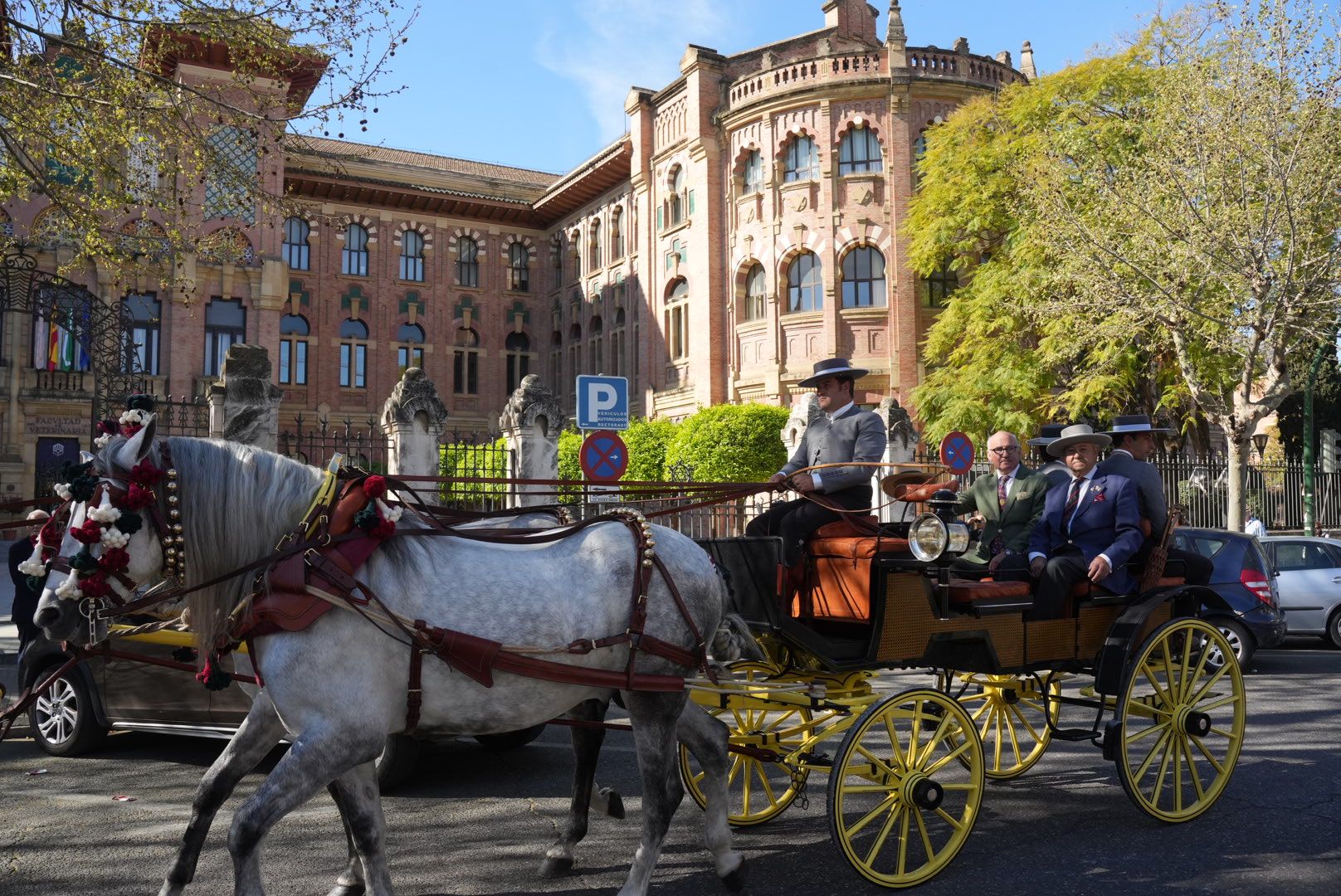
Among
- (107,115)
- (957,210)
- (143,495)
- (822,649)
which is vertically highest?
(957,210)

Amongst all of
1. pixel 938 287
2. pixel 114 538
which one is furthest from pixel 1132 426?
pixel 938 287

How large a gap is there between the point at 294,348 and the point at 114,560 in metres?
41.2

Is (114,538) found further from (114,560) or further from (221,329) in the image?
(221,329)

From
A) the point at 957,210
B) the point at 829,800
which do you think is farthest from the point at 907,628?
the point at 957,210

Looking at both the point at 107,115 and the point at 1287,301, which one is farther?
the point at 1287,301

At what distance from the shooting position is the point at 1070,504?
695cm

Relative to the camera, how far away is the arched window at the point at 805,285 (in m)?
34.2

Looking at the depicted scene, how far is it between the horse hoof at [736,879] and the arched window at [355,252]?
4255 cm

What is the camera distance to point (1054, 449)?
23.7 feet

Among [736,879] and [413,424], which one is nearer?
[736,879]

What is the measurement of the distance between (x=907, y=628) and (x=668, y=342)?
1322 inches

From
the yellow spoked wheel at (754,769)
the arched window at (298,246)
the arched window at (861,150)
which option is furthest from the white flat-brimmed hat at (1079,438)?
the arched window at (298,246)

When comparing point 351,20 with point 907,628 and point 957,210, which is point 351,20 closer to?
point 907,628

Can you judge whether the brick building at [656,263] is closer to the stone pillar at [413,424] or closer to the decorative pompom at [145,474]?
the stone pillar at [413,424]
